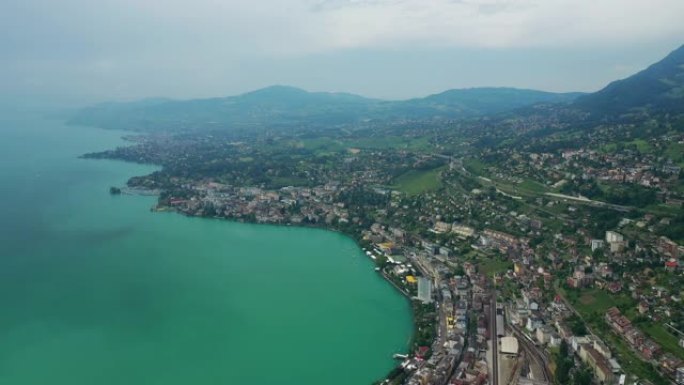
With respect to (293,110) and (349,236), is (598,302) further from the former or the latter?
(293,110)

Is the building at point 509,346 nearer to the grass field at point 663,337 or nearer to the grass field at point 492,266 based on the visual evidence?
the grass field at point 663,337

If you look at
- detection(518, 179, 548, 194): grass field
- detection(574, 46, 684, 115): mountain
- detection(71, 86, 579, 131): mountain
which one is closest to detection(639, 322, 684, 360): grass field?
detection(518, 179, 548, 194): grass field

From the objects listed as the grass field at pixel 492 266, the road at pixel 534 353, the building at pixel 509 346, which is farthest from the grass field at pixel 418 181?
the building at pixel 509 346


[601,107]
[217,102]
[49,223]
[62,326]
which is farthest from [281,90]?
[62,326]

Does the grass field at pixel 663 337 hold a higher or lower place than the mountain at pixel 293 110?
lower

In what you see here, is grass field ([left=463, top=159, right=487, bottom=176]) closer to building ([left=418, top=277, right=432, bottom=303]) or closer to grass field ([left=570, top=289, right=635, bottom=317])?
building ([left=418, top=277, right=432, bottom=303])

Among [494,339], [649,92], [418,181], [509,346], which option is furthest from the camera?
[649,92]

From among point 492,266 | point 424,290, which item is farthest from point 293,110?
point 424,290

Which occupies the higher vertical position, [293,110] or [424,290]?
[293,110]
